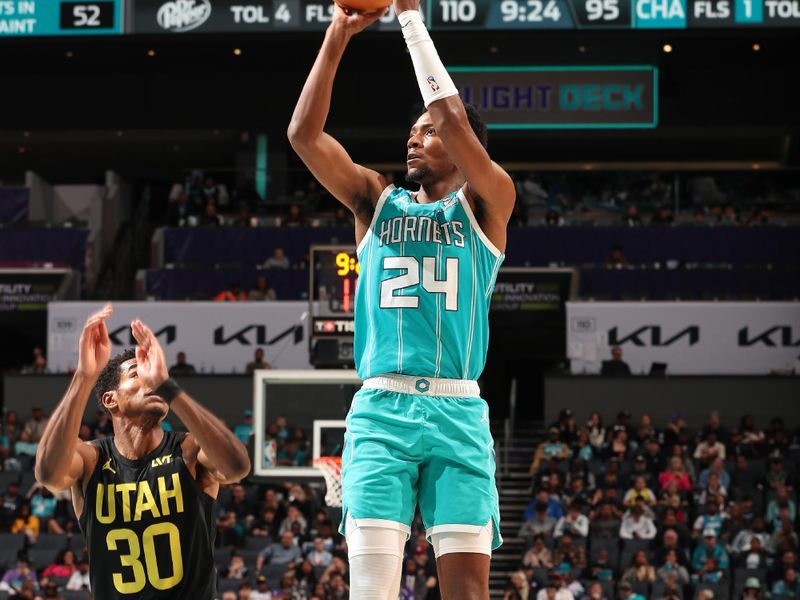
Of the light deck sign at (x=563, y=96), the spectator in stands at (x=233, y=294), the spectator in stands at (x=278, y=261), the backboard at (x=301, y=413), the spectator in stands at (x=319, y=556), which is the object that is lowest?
the spectator in stands at (x=319, y=556)

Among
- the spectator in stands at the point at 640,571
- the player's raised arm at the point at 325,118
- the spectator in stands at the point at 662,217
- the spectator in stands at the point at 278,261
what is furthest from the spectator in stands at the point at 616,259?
the player's raised arm at the point at 325,118

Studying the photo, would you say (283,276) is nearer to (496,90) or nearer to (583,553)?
(496,90)

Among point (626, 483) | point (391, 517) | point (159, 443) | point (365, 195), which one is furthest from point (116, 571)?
point (626, 483)

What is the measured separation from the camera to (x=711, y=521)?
20766 millimetres

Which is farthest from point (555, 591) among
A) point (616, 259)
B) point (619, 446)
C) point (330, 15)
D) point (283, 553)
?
point (330, 15)

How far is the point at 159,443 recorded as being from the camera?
647 centimetres

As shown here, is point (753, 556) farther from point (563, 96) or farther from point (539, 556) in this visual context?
point (563, 96)

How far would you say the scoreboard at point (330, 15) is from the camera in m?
26.2

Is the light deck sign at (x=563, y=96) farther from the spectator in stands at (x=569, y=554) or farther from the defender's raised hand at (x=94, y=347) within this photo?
the defender's raised hand at (x=94, y=347)

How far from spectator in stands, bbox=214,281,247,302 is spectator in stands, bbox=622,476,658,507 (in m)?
9.37

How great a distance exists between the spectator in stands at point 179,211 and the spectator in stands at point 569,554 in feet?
41.0

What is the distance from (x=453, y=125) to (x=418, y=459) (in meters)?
1.33

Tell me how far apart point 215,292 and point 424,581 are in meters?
10.7

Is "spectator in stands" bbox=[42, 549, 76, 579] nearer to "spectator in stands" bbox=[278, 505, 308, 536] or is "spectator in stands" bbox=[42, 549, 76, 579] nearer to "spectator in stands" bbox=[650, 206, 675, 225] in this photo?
"spectator in stands" bbox=[278, 505, 308, 536]
